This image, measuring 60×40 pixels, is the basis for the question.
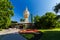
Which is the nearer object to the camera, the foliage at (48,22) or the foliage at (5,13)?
the foliage at (5,13)

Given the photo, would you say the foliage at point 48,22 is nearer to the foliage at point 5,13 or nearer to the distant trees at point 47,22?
the distant trees at point 47,22

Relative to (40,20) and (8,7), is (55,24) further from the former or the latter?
(8,7)

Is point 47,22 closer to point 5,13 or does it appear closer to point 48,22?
point 48,22

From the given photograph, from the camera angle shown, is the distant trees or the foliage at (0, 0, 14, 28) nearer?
the foliage at (0, 0, 14, 28)

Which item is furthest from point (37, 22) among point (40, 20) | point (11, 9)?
point (11, 9)

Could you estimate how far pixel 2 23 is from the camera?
3872cm

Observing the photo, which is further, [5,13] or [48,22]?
[48,22]

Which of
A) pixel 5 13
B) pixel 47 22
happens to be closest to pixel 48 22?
pixel 47 22

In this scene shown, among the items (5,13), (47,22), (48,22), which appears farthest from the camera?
(48,22)

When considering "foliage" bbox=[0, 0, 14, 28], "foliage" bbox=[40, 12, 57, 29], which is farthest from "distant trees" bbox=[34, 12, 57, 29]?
"foliage" bbox=[0, 0, 14, 28]

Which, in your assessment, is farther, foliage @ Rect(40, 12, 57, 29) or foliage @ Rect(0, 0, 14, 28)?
foliage @ Rect(40, 12, 57, 29)

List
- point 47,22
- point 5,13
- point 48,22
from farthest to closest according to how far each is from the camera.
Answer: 1. point 48,22
2. point 47,22
3. point 5,13

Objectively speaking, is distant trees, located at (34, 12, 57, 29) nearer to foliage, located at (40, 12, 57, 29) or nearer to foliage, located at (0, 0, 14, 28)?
foliage, located at (40, 12, 57, 29)

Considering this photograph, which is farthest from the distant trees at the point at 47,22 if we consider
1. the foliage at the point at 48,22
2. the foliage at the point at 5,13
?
the foliage at the point at 5,13
